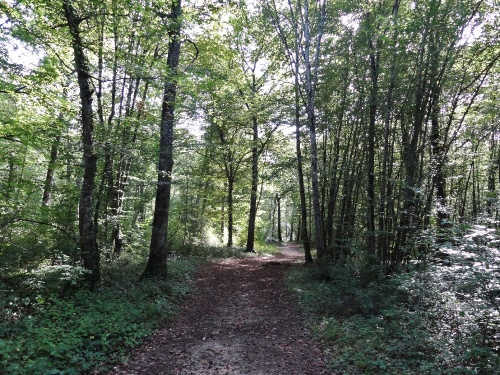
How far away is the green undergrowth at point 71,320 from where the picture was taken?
400 cm

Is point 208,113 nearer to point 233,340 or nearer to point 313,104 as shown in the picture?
point 313,104

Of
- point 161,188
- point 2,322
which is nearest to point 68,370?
point 2,322

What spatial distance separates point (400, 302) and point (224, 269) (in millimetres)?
7828

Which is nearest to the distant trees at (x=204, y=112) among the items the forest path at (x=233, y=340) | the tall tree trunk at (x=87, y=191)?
the tall tree trunk at (x=87, y=191)

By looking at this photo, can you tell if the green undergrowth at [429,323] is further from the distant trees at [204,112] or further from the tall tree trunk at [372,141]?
the tall tree trunk at [372,141]

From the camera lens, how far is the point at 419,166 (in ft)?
28.2

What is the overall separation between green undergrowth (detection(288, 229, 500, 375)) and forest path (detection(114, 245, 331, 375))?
598mm

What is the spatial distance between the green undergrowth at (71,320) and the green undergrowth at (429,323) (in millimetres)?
3686

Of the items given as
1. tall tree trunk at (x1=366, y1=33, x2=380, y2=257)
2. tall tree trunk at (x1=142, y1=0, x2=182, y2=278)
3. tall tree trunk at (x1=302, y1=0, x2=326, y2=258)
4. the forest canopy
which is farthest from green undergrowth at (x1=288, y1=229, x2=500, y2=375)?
tall tree trunk at (x1=142, y1=0, x2=182, y2=278)

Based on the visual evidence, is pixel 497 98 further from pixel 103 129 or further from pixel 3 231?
pixel 3 231

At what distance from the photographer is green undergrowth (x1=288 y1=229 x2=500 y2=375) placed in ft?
13.5

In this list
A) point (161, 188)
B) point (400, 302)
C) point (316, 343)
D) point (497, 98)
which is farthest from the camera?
point (497, 98)

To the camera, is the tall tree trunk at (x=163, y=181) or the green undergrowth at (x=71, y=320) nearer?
the green undergrowth at (x=71, y=320)

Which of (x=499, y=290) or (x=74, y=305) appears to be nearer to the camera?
(x=499, y=290)
